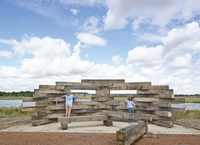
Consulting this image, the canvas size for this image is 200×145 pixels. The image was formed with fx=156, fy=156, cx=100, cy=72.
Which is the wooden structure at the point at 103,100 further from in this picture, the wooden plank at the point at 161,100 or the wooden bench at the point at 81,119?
the wooden bench at the point at 81,119

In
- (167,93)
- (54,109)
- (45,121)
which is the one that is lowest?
(45,121)

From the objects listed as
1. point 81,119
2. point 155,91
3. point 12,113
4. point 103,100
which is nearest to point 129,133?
point 81,119

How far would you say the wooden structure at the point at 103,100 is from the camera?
9.35 meters

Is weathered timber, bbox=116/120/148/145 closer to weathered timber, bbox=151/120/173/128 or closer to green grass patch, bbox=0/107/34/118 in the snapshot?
weathered timber, bbox=151/120/173/128

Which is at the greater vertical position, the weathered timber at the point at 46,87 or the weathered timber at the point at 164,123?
the weathered timber at the point at 46,87

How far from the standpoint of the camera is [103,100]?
35.5 ft

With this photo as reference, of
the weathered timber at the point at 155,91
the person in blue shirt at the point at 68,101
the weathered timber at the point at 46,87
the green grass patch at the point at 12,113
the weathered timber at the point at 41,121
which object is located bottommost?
the green grass patch at the point at 12,113

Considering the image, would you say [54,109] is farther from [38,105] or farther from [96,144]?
[96,144]

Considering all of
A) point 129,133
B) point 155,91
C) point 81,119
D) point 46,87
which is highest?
point 46,87

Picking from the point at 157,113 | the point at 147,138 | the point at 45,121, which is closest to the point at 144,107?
the point at 157,113

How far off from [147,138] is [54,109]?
630 cm

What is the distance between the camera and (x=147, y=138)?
6.30 metres

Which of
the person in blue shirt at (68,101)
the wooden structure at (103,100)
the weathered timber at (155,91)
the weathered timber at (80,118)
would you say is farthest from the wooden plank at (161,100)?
Result: the person in blue shirt at (68,101)

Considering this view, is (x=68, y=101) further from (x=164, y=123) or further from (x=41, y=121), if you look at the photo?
(x=164, y=123)
